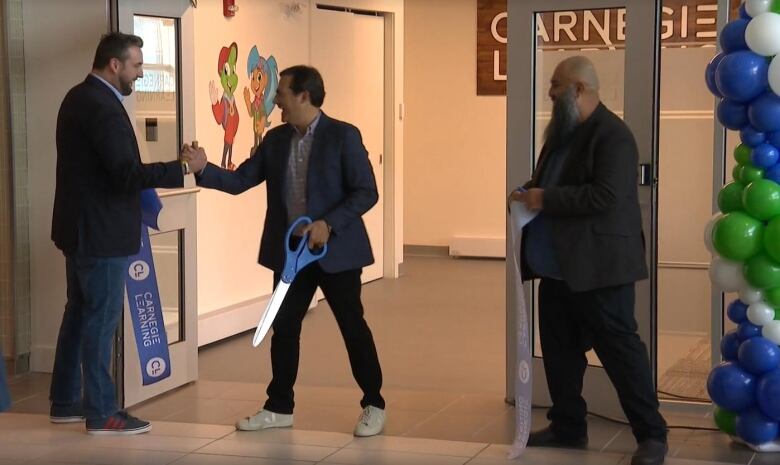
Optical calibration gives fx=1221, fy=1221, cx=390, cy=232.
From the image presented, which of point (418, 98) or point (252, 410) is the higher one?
point (418, 98)

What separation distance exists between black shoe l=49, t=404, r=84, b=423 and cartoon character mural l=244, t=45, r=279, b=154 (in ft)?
9.75

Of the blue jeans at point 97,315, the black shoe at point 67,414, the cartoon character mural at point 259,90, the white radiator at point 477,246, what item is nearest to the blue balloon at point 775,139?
the blue jeans at point 97,315

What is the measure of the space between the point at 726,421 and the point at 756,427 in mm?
193

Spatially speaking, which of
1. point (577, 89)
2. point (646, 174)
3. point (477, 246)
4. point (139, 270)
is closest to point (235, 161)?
point (139, 270)

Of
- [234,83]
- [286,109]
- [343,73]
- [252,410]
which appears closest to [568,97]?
[286,109]

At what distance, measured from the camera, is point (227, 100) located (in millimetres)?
7418

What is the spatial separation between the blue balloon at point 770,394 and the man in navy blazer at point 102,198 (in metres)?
2.27

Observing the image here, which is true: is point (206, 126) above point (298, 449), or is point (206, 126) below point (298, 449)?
above

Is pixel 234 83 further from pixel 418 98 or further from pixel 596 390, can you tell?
pixel 418 98

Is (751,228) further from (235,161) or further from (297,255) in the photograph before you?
(235,161)

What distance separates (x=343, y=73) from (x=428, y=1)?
2581 millimetres

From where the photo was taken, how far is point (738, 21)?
4465 mm

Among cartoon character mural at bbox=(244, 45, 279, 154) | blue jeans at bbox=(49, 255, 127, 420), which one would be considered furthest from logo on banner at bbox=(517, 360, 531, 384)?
cartoon character mural at bbox=(244, 45, 279, 154)

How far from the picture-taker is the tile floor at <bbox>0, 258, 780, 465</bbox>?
4547 mm
